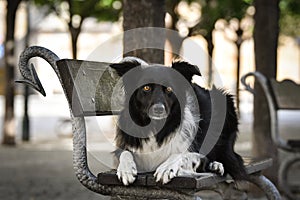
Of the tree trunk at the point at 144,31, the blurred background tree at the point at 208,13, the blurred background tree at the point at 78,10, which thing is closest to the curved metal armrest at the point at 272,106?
the tree trunk at the point at 144,31

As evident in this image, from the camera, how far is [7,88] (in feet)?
51.4

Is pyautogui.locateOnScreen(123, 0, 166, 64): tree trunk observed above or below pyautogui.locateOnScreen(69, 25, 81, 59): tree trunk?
below

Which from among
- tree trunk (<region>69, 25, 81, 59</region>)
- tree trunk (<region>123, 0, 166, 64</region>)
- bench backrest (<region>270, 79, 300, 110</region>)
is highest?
tree trunk (<region>69, 25, 81, 59</region>)

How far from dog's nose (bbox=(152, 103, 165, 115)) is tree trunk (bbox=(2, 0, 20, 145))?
11.4 meters

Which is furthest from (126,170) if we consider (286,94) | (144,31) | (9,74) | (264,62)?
(9,74)

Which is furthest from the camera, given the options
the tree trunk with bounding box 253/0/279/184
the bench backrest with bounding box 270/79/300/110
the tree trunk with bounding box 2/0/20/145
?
the tree trunk with bounding box 2/0/20/145

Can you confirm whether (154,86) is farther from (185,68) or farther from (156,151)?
(156,151)

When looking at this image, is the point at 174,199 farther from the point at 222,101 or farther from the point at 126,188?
the point at 222,101

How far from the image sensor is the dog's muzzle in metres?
4.21

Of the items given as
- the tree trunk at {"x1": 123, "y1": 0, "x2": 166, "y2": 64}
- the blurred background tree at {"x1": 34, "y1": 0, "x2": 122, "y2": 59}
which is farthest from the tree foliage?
the tree trunk at {"x1": 123, "y1": 0, "x2": 166, "y2": 64}

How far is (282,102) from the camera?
303 inches

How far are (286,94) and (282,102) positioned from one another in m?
0.11

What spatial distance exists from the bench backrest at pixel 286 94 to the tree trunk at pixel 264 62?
770 millimetres

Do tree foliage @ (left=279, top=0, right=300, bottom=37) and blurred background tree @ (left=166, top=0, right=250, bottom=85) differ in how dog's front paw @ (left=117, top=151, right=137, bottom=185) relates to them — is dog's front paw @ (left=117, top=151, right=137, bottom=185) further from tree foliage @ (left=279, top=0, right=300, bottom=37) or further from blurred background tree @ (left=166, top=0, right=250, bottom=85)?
tree foliage @ (left=279, top=0, right=300, bottom=37)
